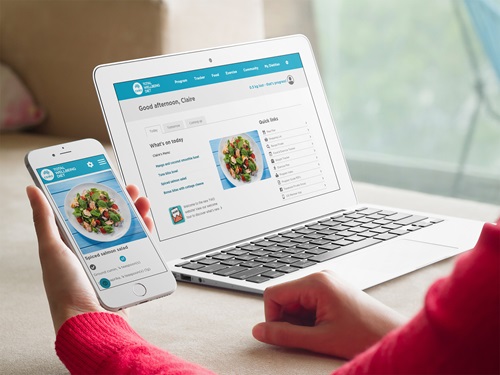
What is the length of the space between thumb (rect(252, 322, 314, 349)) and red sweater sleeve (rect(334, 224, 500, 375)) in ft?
1.03

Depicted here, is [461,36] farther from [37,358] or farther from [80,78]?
[37,358]

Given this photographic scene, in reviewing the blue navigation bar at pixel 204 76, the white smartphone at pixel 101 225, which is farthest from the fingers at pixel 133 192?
the blue navigation bar at pixel 204 76

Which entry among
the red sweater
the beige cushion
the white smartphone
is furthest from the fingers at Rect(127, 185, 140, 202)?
the beige cushion

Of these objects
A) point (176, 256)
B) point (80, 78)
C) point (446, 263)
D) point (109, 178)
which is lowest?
point (446, 263)

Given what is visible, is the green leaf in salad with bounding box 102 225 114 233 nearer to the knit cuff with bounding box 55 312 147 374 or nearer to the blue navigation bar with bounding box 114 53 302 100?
the knit cuff with bounding box 55 312 147 374

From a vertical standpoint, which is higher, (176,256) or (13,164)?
(13,164)

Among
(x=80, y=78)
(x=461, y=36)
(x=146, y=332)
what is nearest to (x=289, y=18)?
(x=461, y=36)

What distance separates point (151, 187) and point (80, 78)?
46.9 inches

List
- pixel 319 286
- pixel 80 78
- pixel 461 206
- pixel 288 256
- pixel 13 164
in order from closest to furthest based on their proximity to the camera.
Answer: pixel 319 286 < pixel 288 256 < pixel 461 206 < pixel 13 164 < pixel 80 78

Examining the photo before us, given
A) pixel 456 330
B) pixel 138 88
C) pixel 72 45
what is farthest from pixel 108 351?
pixel 72 45

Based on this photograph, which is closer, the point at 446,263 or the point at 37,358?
the point at 37,358

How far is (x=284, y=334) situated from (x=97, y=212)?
0.24 metres

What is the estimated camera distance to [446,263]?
1038 millimetres

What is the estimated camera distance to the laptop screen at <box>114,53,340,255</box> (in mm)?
1084
